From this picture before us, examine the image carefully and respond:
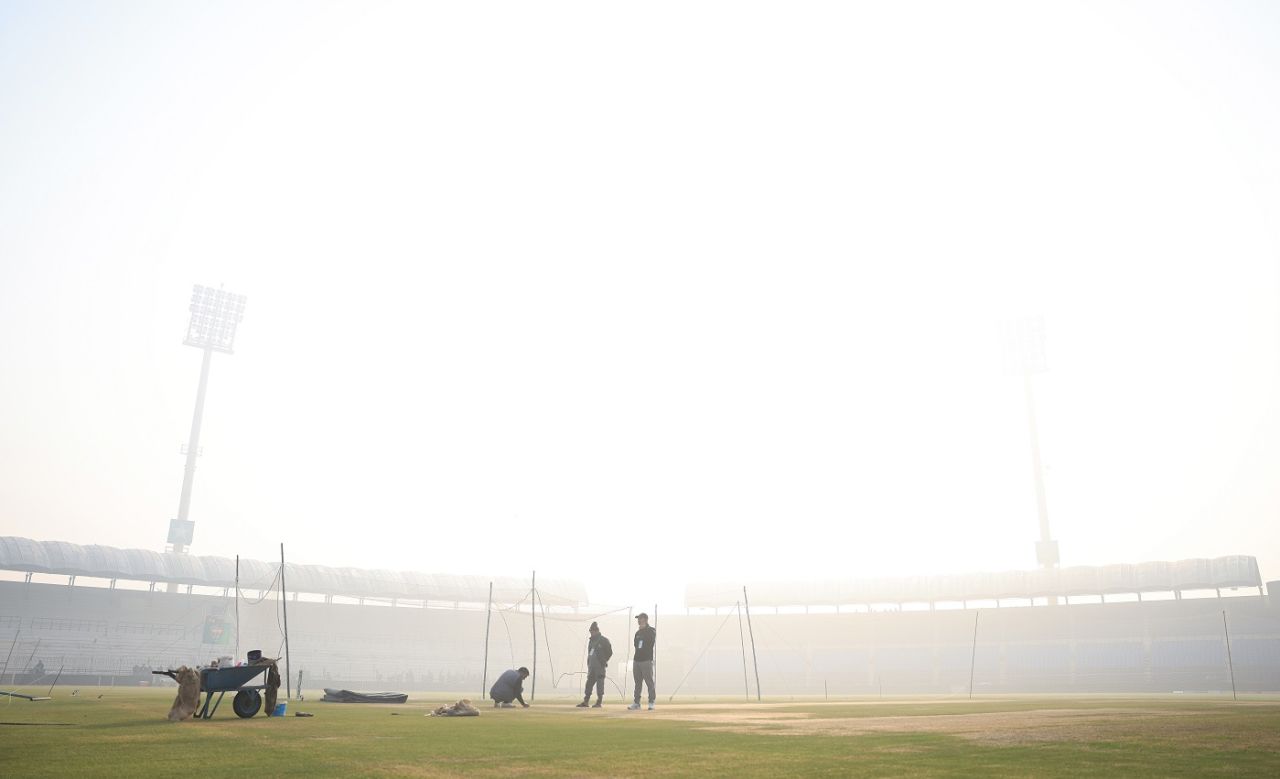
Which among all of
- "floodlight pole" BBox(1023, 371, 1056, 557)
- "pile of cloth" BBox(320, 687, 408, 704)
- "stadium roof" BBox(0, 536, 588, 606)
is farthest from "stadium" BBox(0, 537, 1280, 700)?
"pile of cloth" BBox(320, 687, 408, 704)

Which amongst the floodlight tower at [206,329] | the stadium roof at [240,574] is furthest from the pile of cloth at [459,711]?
the floodlight tower at [206,329]

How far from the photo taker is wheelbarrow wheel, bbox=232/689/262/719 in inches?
511

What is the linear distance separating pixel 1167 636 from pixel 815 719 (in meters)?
70.3

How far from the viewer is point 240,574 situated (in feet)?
236

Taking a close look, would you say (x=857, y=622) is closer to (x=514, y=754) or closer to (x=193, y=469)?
(x=193, y=469)

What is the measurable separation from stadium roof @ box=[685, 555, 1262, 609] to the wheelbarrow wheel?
72.7m

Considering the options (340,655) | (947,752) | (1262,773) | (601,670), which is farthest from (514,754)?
(340,655)

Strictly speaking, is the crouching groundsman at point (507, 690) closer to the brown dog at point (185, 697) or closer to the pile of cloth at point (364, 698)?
the pile of cloth at point (364, 698)

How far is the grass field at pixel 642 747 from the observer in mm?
6223

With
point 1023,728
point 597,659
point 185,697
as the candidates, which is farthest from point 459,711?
point 1023,728

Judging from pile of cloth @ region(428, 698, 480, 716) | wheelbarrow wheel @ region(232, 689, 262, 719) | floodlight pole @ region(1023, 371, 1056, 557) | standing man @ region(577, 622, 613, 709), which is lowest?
pile of cloth @ region(428, 698, 480, 716)

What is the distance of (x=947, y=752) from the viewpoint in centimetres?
740

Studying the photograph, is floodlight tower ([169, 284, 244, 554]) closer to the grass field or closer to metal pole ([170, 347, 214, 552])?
metal pole ([170, 347, 214, 552])

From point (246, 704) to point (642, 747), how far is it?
7.91 meters
